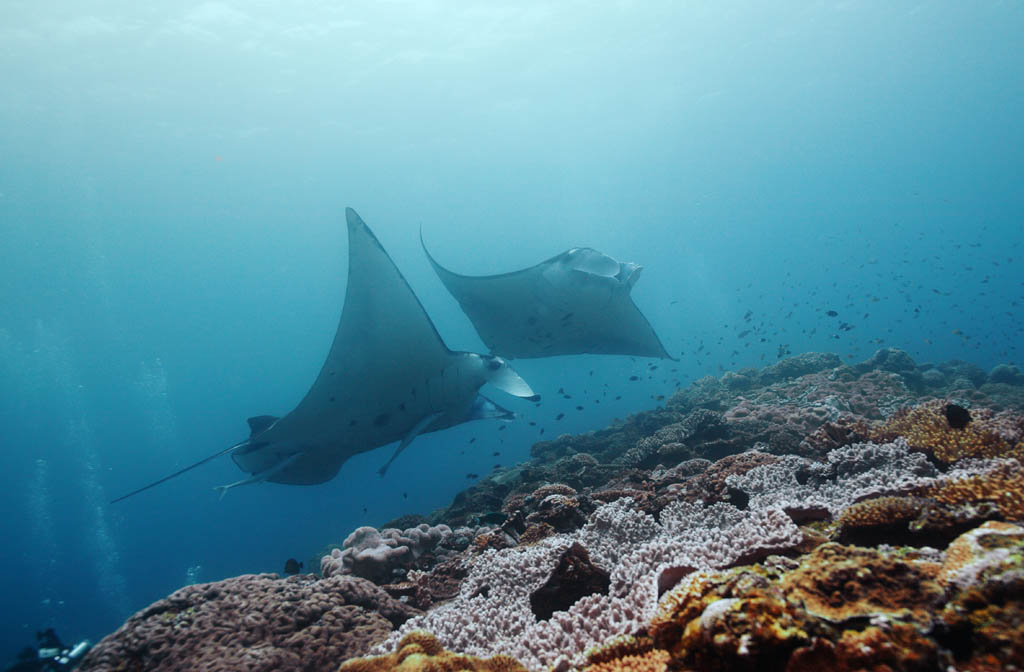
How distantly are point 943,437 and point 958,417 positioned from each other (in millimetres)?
213

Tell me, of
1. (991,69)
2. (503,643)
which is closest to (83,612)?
(503,643)

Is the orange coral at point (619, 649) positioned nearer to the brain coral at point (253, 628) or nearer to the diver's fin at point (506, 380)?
the brain coral at point (253, 628)

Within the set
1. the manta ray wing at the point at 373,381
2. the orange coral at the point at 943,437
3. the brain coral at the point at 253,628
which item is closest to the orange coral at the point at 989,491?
the orange coral at the point at 943,437

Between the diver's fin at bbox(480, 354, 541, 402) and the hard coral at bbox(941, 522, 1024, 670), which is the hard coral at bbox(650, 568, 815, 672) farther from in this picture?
the diver's fin at bbox(480, 354, 541, 402)

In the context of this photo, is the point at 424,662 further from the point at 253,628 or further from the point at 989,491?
the point at 989,491

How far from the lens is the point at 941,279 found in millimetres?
142000

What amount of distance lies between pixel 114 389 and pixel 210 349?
75.3ft

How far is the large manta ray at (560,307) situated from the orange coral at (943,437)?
4.09m

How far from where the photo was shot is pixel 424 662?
74.3 inches

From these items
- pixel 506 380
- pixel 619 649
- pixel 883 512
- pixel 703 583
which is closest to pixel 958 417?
pixel 883 512

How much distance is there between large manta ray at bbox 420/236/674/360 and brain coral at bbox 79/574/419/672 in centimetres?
478

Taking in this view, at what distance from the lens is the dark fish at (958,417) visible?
12.1 feet

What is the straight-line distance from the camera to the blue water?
2789 centimetres

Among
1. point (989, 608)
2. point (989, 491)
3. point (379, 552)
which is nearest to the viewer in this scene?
point (989, 608)
